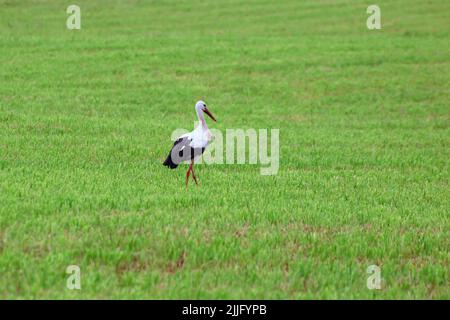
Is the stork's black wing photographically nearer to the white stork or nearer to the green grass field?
the white stork

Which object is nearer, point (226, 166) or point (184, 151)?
point (184, 151)

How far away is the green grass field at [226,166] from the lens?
6789 mm

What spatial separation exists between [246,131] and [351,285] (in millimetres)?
11274

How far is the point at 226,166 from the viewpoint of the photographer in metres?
13.1

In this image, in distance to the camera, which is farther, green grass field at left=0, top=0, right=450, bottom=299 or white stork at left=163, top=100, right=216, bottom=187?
white stork at left=163, top=100, right=216, bottom=187

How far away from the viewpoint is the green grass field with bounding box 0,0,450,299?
6.79 m

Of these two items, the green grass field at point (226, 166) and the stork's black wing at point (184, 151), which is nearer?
the green grass field at point (226, 166)

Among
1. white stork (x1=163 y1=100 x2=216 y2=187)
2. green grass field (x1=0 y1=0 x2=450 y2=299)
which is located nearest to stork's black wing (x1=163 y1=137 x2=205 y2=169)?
white stork (x1=163 y1=100 x2=216 y2=187)

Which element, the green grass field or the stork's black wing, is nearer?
the green grass field

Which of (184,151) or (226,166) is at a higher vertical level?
(226,166)

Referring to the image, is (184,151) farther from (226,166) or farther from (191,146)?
(226,166)

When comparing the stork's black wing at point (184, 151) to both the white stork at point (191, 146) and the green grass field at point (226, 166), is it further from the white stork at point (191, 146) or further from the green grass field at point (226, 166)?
the green grass field at point (226, 166)

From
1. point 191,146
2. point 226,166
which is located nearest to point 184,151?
point 191,146

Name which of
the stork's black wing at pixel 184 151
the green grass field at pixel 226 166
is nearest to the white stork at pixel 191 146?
the stork's black wing at pixel 184 151
